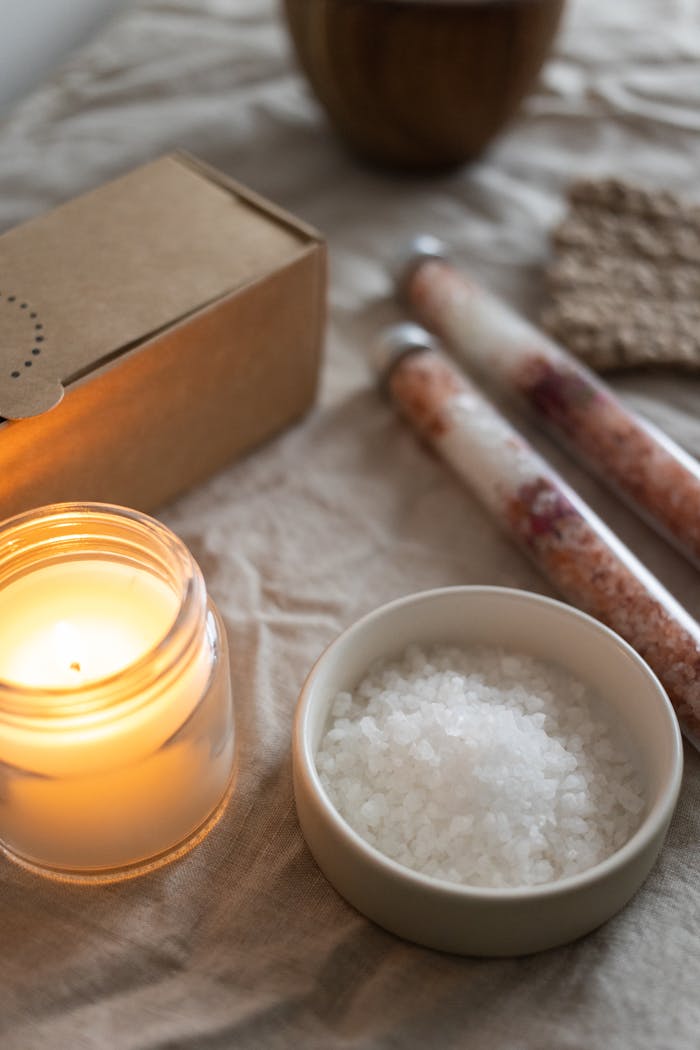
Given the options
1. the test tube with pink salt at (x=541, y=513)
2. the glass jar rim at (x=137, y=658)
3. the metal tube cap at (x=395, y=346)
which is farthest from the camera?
the metal tube cap at (x=395, y=346)

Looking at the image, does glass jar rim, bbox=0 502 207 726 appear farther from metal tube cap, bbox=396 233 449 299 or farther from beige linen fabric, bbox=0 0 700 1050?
metal tube cap, bbox=396 233 449 299

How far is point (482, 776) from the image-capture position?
493 mm

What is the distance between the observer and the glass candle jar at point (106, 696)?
0.45m

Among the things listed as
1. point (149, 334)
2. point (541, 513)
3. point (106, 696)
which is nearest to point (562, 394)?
point (541, 513)

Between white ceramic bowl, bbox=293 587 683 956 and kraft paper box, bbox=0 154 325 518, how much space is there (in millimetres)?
185

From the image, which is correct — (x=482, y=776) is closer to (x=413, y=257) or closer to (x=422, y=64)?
(x=413, y=257)

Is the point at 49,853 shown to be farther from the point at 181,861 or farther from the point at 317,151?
the point at 317,151

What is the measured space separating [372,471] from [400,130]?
0.32m

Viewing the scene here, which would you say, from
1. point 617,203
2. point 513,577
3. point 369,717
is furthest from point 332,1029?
point 617,203

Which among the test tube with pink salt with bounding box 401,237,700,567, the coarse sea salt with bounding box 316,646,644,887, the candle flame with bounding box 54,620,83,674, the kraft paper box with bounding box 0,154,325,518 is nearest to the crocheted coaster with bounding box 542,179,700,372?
the test tube with pink salt with bounding box 401,237,700,567

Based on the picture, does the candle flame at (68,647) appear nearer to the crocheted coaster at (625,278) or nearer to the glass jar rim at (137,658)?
the glass jar rim at (137,658)

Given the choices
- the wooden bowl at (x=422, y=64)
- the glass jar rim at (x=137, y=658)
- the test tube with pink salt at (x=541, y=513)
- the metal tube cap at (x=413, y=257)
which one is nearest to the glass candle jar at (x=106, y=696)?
the glass jar rim at (x=137, y=658)

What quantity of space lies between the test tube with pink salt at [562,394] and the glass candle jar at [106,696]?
29 centimetres

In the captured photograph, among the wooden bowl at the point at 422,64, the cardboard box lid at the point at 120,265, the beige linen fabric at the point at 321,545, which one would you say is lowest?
the beige linen fabric at the point at 321,545
